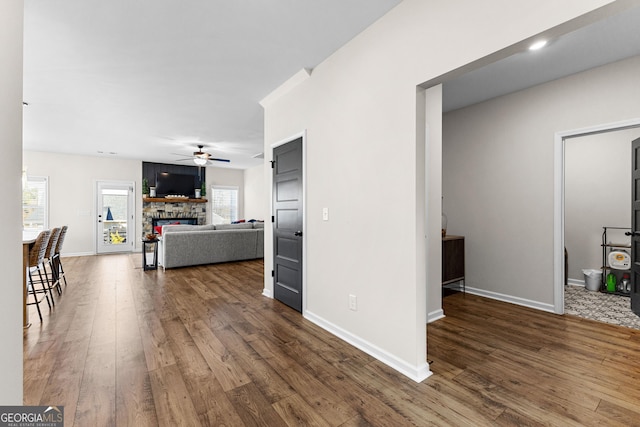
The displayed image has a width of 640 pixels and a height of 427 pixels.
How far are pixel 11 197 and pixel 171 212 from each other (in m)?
8.67

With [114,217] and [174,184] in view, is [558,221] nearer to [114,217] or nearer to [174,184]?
[174,184]

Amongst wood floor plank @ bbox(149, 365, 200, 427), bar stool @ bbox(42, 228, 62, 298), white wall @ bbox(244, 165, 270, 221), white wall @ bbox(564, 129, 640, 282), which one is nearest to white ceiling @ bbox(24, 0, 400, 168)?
bar stool @ bbox(42, 228, 62, 298)

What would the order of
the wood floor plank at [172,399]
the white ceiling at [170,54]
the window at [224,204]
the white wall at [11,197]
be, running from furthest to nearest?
1. the window at [224,204]
2. the white ceiling at [170,54]
3. the wood floor plank at [172,399]
4. the white wall at [11,197]

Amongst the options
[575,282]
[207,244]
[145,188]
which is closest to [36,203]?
[145,188]

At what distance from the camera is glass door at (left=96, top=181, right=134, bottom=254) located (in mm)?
7977

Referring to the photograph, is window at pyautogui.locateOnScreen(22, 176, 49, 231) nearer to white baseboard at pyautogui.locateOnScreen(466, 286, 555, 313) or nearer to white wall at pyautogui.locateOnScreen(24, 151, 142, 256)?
white wall at pyautogui.locateOnScreen(24, 151, 142, 256)

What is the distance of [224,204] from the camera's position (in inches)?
399

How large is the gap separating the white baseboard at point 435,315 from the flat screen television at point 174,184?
8424 millimetres

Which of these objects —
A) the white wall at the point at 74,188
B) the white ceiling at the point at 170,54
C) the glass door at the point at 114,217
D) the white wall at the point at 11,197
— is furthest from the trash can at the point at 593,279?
the white wall at the point at 74,188

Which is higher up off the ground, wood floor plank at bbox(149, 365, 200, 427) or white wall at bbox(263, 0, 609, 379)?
white wall at bbox(263, 0, 609, 379)

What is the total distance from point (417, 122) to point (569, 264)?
4394 mm

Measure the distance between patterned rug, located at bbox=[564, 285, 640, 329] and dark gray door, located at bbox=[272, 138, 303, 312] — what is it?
3.16 m

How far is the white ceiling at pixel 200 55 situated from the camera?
2221mm

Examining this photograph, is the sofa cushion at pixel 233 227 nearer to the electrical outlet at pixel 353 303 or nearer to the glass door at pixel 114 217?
the glass door at pixel 114 217
